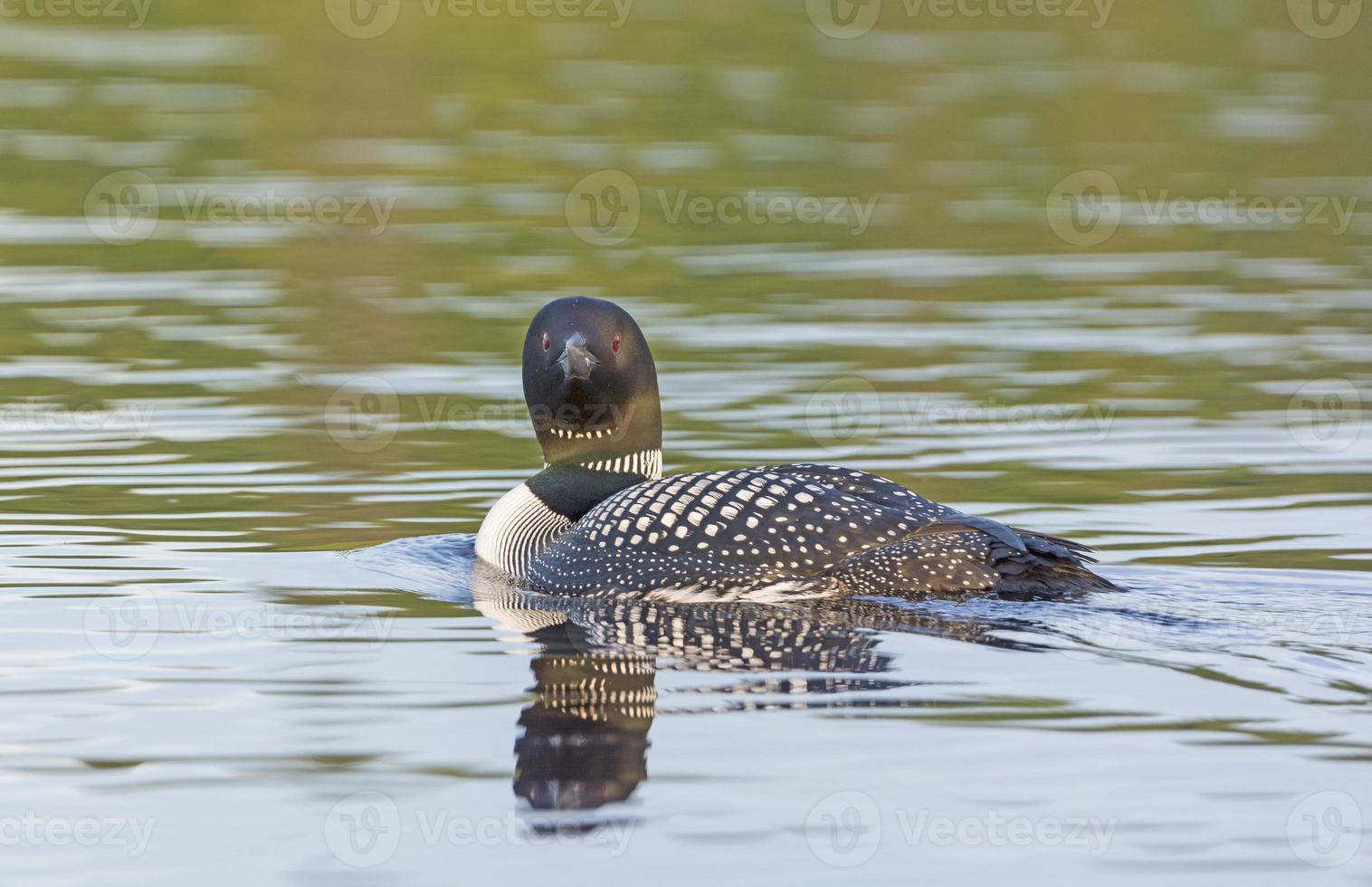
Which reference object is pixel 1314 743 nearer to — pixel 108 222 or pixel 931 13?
pixel 108 222

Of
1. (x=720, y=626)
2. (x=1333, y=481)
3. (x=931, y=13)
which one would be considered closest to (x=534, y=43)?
(x=931, y=13)

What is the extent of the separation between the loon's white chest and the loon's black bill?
18.6 inches

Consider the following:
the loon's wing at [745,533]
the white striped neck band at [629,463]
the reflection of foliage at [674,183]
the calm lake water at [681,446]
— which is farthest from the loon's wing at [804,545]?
the reflection of foliage at [674,183]

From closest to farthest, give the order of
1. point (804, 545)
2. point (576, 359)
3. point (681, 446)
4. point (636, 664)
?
point (636, 664) < point (804, 545) < point (576, 359) < point (681, 446)

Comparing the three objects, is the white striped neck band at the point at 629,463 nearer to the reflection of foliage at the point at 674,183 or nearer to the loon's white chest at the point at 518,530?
the loon's white chest at the point at 518,530

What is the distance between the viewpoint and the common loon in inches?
237

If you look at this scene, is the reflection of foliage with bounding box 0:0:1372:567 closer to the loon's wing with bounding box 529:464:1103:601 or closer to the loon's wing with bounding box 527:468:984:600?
the loon's wing with bounding box 529:464:1103:601

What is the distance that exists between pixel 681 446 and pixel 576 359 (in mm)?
1741

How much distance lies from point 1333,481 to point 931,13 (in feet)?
59.1

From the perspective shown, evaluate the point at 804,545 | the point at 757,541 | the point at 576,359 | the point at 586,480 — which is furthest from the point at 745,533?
the point at 586,480

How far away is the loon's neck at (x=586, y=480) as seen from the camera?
7.00m

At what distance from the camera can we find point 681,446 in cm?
839

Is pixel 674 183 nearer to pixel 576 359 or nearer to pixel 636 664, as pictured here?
pixel 576 359

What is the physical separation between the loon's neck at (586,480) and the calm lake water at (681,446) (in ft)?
1.42
